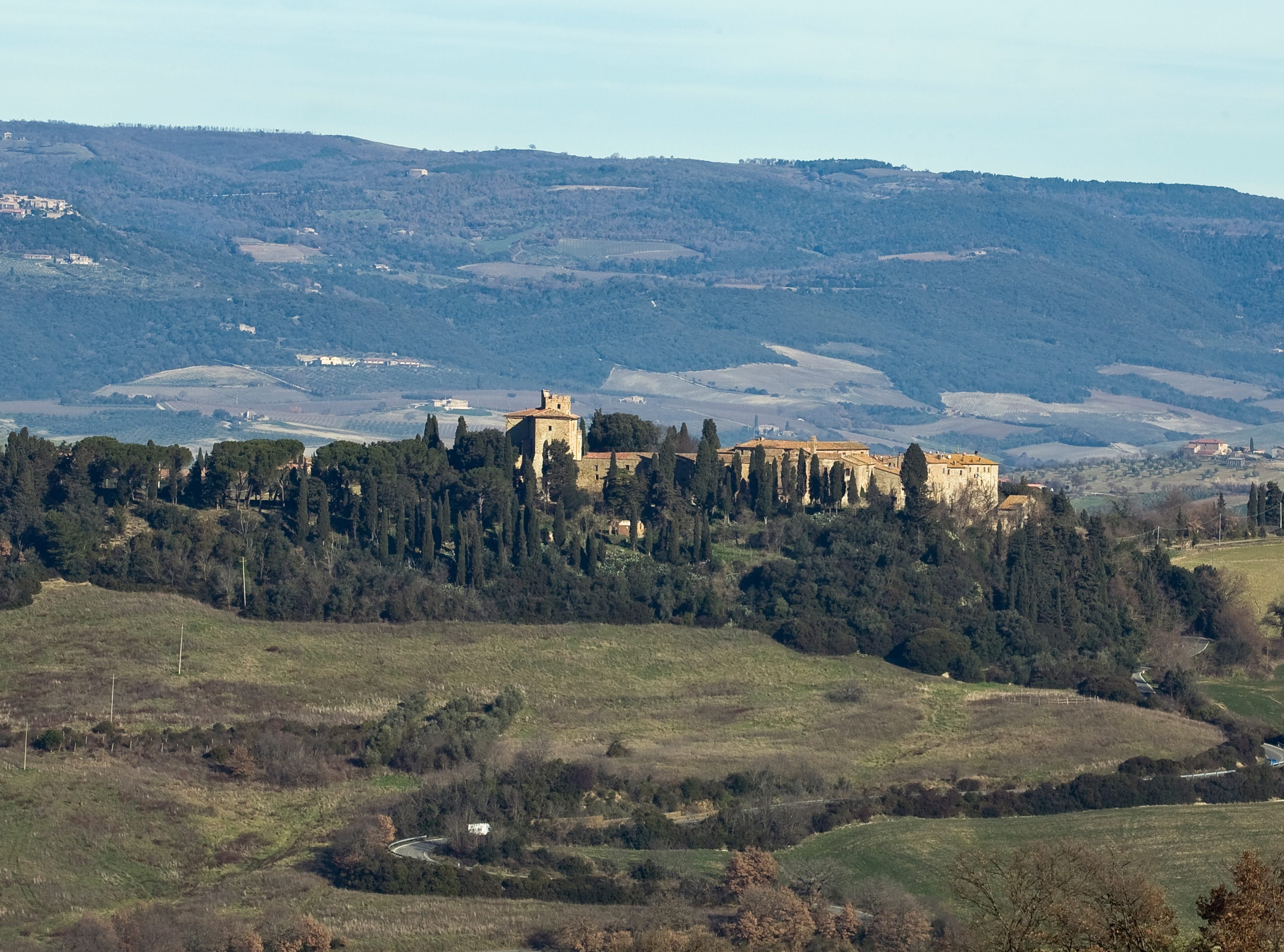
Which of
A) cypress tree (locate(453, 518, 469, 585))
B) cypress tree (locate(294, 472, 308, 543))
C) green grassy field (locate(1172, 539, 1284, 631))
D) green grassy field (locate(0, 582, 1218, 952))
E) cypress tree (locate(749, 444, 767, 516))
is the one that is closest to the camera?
green grassy field (locate(0, 582, 1218, 952))

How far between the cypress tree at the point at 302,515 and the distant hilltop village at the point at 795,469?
1310cm

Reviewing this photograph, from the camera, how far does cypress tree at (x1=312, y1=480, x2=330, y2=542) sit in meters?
112

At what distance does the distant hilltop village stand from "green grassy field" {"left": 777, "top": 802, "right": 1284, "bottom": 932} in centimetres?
3682

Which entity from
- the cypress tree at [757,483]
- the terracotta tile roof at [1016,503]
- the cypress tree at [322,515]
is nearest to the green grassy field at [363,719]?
the cypress tree at [322,515]

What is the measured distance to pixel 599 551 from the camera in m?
114

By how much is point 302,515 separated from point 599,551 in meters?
14.4

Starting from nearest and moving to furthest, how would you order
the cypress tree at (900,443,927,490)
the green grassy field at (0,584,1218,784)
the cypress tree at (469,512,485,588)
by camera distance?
the green grassy field at (0,584,1218,784) → the cypress tree at (469,512,485,588) → the cypress tree at (900,443,927,490)

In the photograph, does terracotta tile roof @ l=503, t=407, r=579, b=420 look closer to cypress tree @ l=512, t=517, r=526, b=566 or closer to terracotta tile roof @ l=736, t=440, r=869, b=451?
cypress tree @ l=512, t=517, r=526, b=566

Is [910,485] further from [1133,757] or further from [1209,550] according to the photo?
[1133,757]

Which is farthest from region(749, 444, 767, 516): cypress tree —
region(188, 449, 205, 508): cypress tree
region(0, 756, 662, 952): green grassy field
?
region(0, 756, 662, 952): green grassy field

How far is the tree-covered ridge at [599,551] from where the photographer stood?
356 feet

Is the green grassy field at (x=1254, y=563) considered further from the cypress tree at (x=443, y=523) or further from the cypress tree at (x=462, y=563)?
the cypress tree at (x=443, y=523)

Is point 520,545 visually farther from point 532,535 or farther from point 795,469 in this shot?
point 795,469

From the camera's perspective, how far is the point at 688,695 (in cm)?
10275
